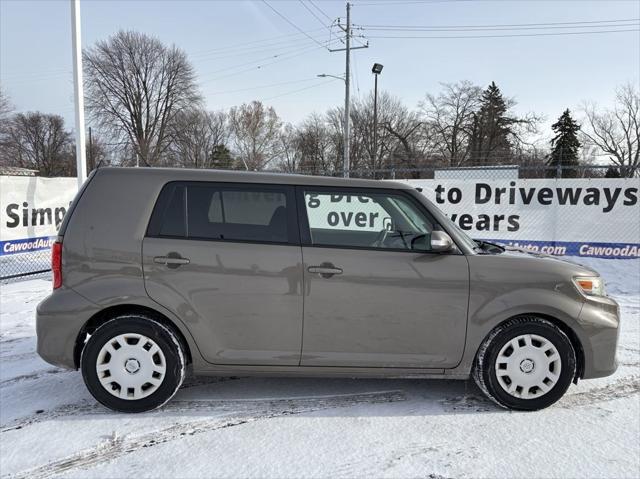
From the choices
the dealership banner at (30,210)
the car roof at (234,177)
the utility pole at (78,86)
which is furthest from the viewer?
the utility pole at (78,86)

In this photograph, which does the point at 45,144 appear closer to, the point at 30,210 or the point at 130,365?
the point at 30,210

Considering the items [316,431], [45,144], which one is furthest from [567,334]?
[45,144]

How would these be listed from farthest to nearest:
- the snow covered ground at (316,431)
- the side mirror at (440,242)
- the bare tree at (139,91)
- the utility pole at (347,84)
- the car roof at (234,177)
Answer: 1. the bare tree at (139,91)
2. the utility pole at (347,84)
3. the car roof at (234,177)
4. the side mirror at (440,242)
5. the snow covered ground at (316,431)

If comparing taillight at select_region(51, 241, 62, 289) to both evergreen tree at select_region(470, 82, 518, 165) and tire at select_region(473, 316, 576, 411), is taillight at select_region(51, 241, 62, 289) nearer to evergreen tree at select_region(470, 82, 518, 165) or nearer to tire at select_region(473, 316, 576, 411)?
tire at select_region(473, 316, 576, 411)

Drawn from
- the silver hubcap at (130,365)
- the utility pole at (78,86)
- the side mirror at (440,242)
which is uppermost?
the utility pole at (78,86)

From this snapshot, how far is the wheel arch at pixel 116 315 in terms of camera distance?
10.6 ft

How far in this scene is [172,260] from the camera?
317cm

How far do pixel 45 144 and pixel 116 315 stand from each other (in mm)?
93257

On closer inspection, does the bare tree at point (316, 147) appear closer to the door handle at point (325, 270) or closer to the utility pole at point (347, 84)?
the utility pole at point (347, 84)

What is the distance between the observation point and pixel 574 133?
2201 inches

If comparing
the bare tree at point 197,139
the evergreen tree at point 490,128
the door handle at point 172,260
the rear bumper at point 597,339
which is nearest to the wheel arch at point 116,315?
the door handle at point 172,260

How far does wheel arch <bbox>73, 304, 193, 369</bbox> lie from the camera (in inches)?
127

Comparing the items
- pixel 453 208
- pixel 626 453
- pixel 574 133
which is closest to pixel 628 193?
pixel 453 208

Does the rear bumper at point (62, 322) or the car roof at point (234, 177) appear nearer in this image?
the rear bumper at point (62, 322)
